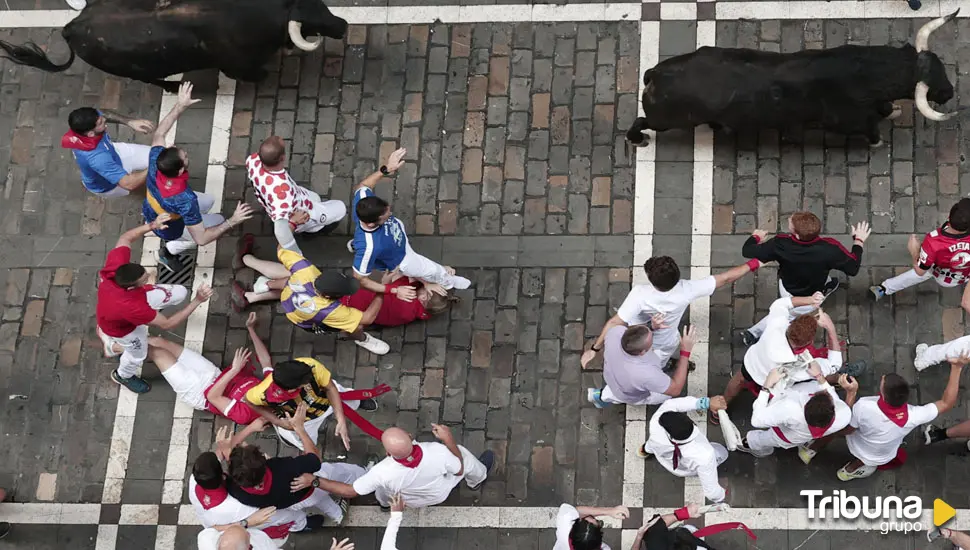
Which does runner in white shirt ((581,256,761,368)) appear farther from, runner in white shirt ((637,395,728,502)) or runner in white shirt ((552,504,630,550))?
runner in white shirt ((552,504,630,550))

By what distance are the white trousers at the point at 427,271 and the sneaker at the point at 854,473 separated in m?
3.96

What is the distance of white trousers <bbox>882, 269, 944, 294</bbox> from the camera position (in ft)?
29.6

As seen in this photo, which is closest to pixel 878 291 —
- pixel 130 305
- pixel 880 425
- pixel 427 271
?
pixel 880 425

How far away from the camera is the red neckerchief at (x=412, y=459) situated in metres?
7.63

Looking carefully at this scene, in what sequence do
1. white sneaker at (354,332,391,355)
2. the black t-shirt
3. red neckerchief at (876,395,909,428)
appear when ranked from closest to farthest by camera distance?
the black t-shirt → red neckerchief at (876,395,909,428) → white sneaker at (354,332,391,355)

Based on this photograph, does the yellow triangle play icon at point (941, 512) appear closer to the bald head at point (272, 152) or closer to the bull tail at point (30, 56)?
the bald head at point (272, 152)

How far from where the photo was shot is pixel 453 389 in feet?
31.8

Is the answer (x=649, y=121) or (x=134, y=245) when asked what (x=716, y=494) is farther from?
(x=134, y=245)

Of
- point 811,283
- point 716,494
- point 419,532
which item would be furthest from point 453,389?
point 811,283

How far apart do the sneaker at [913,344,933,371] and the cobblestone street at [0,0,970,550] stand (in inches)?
4.6

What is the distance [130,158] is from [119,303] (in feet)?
7.02

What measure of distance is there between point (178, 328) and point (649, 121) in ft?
17.7

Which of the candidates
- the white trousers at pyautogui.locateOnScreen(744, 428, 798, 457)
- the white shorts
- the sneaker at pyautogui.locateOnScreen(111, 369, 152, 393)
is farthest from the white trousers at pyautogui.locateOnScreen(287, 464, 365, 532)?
the white trousers at pyautogui.locateOnScreen(744, 428, 798, 457)

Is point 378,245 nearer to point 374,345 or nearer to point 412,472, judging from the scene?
point 374,345
